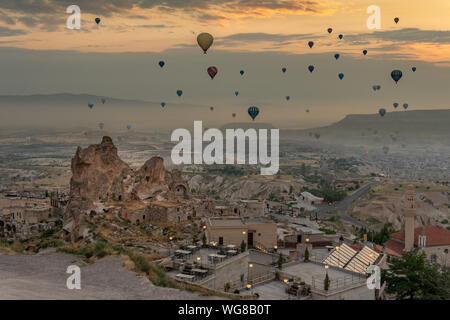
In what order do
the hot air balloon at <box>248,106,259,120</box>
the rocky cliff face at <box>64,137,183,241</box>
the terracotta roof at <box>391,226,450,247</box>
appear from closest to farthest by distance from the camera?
the rocky cliff face at <box>64,137,183,241</box>
the terracotta roof at <box>391,226,450,247</box>
the hot air balloon at <box>248,106,259,120</box>

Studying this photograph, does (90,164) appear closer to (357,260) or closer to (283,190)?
(357,260)

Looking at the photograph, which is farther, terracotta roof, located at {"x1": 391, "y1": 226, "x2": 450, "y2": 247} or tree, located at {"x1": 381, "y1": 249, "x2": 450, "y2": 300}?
terracotta roof, located at {"x1": 391, "y1": 226, "x2": 450, "y2": 247}

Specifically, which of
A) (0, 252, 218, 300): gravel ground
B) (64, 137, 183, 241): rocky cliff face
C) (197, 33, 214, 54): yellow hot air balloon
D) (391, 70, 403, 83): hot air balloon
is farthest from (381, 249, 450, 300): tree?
(391, 70, 403, 83): hot air balloon

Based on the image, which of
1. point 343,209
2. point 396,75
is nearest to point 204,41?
point 396,75

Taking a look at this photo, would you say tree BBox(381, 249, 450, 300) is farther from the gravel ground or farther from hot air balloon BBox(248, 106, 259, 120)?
hot air balloon BBox(248, 106, 259, 120)

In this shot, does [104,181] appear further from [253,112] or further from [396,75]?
[396,75]

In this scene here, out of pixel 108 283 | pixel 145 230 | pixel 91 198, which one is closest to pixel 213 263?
pixel 108 283
